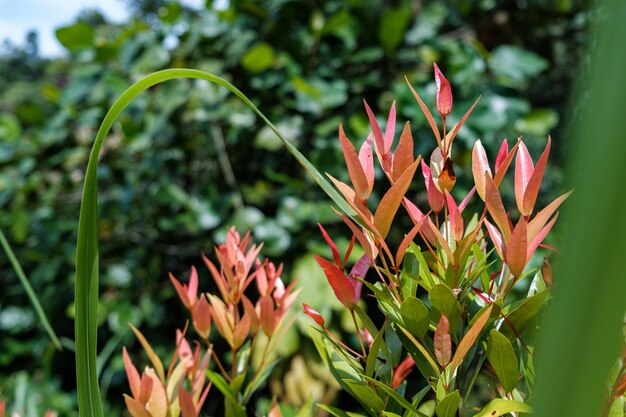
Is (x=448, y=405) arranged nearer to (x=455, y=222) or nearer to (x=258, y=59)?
(x=455, y=222)

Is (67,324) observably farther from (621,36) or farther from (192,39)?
(621,36)

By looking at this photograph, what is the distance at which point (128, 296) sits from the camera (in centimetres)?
150

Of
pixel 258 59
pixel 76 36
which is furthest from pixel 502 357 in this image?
pixel 76 36

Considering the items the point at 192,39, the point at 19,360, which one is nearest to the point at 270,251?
the point at 192,39

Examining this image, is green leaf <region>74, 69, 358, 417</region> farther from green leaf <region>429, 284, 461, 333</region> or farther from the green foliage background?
the green foliage background

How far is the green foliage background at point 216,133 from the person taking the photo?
138 cm

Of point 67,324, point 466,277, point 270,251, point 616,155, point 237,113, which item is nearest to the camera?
point 616,155

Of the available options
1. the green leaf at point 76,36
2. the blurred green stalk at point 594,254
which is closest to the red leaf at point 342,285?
the blurred green stalk at point 594,254

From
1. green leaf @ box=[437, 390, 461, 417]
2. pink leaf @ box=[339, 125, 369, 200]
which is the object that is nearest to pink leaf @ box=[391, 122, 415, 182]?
pink leaf @ box=[339, 125, 369, 200]

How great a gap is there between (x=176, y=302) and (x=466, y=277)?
1.26 m

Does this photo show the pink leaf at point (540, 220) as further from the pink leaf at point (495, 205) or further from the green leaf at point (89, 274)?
the green leaf at point (89, 274)

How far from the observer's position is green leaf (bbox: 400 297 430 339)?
318 mm

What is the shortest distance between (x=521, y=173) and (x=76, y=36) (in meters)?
1.39

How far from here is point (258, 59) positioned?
1.39 metres
